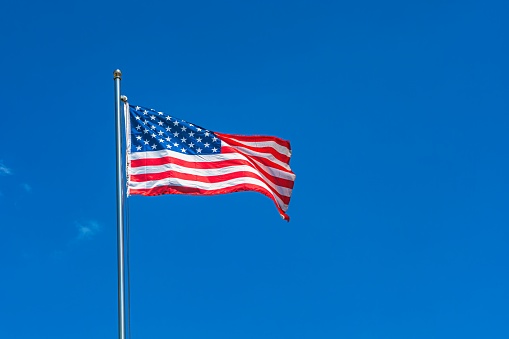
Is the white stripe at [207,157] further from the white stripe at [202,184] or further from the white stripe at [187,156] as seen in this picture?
the white stripe at [202,184]

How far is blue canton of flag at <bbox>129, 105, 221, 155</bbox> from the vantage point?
2044cm

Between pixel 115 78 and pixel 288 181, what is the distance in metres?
6.79

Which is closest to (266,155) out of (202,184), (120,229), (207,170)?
(207,170)

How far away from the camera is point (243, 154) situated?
73.9 ft

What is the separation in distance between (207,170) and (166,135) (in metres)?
1.51

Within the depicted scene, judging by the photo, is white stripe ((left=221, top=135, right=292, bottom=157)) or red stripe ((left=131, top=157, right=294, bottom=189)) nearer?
red stripe ((left=131, top=157, right=294, bottom=189))

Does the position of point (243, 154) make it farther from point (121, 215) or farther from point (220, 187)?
point (121, 215)

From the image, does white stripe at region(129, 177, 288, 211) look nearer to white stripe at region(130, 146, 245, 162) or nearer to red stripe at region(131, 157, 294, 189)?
red stripe at region(131, 157, 294, 189)

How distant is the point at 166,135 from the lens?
68.8 feet

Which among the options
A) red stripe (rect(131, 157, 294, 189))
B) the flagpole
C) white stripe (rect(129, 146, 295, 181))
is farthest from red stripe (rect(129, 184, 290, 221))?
the flagpole

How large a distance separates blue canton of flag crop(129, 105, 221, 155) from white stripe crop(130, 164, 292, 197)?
1.80ft

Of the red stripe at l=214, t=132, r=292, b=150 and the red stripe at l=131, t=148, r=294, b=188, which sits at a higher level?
the red stripe at l=214, t=132, r=292, b=150

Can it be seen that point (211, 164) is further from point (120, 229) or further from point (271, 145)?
point (120, 229)

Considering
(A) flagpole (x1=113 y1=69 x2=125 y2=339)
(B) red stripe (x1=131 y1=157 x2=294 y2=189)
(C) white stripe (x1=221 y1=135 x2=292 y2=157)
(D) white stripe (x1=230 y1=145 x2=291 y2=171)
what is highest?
(C) white stripe (x1=221 y1=135 x2=292 y2=157)
